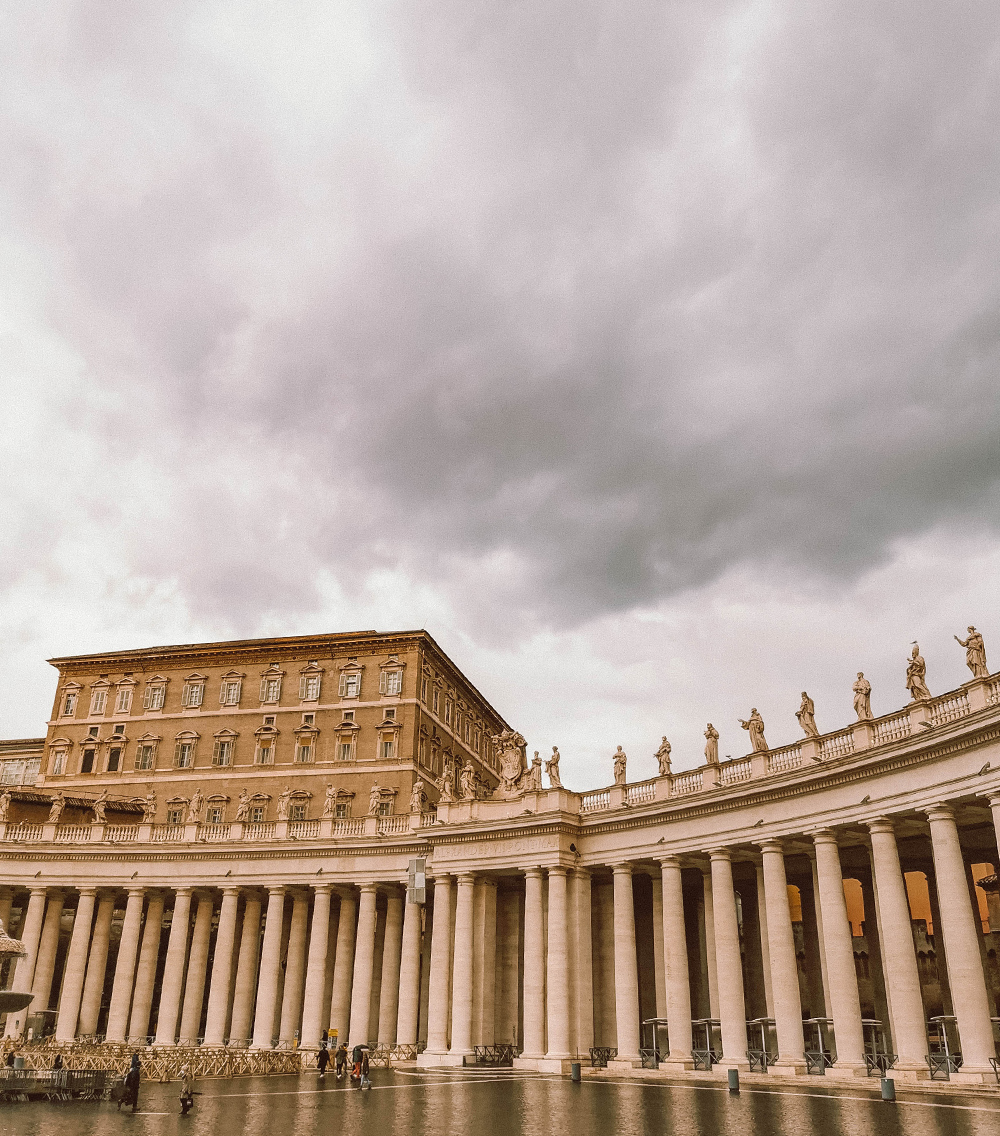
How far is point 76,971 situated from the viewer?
62.1 metres

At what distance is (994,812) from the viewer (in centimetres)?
3322

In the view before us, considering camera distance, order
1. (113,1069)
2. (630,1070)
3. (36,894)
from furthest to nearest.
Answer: (36,894) < (630,1070) < (113,1069)

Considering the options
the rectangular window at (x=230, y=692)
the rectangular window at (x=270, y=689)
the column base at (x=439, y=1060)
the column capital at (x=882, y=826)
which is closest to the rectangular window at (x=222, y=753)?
the rectangular window at (x=230, y=692)

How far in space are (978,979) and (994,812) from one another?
605 centimetres

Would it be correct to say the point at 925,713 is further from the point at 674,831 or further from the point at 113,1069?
the point at 113,1069

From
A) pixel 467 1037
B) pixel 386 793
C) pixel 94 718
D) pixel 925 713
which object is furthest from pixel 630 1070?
pixel 94 718

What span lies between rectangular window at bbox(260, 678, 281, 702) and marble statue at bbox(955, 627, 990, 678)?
2525 inches

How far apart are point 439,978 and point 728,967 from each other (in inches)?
674

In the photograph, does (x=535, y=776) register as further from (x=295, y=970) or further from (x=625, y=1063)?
(x=295, y=970)

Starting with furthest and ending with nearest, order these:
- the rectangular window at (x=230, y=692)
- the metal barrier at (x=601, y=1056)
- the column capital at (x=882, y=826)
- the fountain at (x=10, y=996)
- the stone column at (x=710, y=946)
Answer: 1. the rectangular window at (x=230, y=692)
2. the metal barrier at (x=601, y=1056)
3. the stone column at (x=710, y=946)
4. the column capital at (x=882, y=826)
5. the fountain at (x=10, y=996)

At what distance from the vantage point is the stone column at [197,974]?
6106cm

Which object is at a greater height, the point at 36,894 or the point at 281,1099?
the point at 36,894

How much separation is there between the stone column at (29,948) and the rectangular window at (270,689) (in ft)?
85.4

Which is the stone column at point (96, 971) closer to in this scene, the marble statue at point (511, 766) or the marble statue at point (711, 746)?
the marble statue at point (511, 766)
